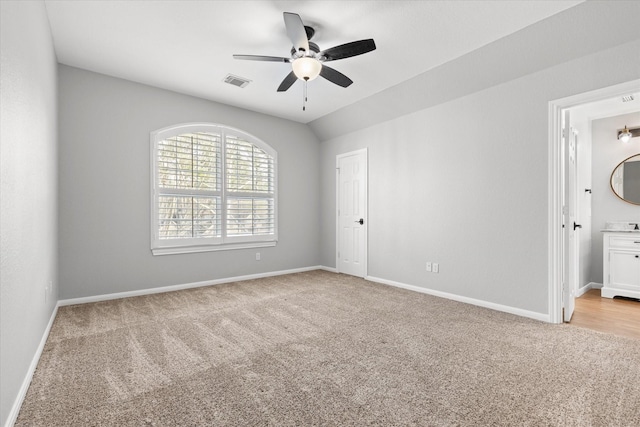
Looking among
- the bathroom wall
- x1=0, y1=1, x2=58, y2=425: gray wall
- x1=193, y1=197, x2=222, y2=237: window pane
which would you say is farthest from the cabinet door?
x1=0, y1=1, x2=58, y2=425: gray wall

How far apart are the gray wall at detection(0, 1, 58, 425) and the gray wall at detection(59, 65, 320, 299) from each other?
0.92m

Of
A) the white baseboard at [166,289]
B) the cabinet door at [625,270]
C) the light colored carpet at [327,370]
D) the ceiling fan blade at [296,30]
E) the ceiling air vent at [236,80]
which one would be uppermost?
the ceiling air vent at [236,80]

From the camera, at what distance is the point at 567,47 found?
2939mm

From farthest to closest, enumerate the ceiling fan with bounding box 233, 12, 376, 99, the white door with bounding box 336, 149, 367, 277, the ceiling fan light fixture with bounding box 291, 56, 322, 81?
the white door with bounding box 336, 149, 367, 277 → the ceiling fan light fixture with bounding box 291, 56, 322, 81 → the ceiling fan with bounding box 233, 12, 376, 99

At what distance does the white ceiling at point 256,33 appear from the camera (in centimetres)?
271

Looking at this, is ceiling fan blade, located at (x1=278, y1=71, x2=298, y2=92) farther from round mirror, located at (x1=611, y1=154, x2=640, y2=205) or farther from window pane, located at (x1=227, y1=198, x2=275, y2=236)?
round mirror, located at (x1=611, y1=154, x2=640, y2=205)

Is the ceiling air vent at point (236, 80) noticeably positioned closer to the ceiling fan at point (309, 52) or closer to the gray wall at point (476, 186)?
the ceiling fan at point (309, 52)

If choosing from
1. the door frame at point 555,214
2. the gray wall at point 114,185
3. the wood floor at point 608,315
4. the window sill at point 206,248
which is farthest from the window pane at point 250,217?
the wood floor at point 608,315

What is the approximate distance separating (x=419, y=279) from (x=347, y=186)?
2165 mm

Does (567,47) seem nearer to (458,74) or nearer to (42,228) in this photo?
(458,74)

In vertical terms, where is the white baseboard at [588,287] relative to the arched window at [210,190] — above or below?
below

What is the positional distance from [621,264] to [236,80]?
576cm

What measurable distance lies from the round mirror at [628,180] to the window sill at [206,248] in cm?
539

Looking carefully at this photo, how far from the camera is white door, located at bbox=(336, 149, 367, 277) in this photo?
546 cm
